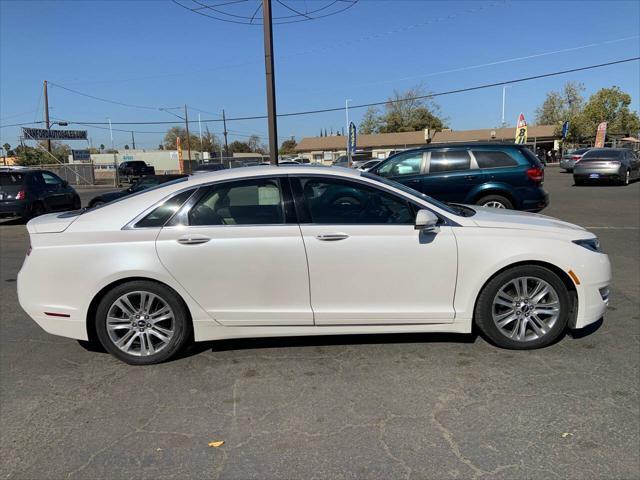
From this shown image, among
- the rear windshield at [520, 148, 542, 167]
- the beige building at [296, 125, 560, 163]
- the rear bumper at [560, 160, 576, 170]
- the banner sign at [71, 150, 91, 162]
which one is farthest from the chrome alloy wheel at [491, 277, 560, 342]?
the beige building at [296, 125, 560, 163]

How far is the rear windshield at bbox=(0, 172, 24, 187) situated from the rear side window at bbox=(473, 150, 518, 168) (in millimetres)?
11473

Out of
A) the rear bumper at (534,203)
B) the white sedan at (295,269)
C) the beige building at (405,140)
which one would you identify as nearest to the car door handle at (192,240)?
the white sedan at (295,269)

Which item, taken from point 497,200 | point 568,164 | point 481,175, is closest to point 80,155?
point 568,164

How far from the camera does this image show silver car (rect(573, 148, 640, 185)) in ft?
64.5

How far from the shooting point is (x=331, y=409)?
10.4 feet

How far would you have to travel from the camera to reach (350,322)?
3.83 metres

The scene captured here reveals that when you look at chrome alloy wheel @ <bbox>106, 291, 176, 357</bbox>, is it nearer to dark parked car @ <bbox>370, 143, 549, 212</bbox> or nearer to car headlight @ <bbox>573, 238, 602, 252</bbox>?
car headlight @ <bbox>573, 238, 602, 252</bbox>

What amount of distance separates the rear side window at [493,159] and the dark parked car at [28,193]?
11.2 metres

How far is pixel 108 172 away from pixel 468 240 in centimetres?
4752

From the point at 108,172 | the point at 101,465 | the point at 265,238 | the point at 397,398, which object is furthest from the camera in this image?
the point at 108,172

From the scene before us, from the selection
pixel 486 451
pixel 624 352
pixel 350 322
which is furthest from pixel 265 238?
pixel 624 352

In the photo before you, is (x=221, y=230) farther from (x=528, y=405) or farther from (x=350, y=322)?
(x=528, y=405)

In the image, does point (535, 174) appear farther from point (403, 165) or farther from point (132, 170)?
point (132, 170)

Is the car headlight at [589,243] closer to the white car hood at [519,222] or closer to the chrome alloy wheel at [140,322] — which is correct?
the white car hood at [519,222]
